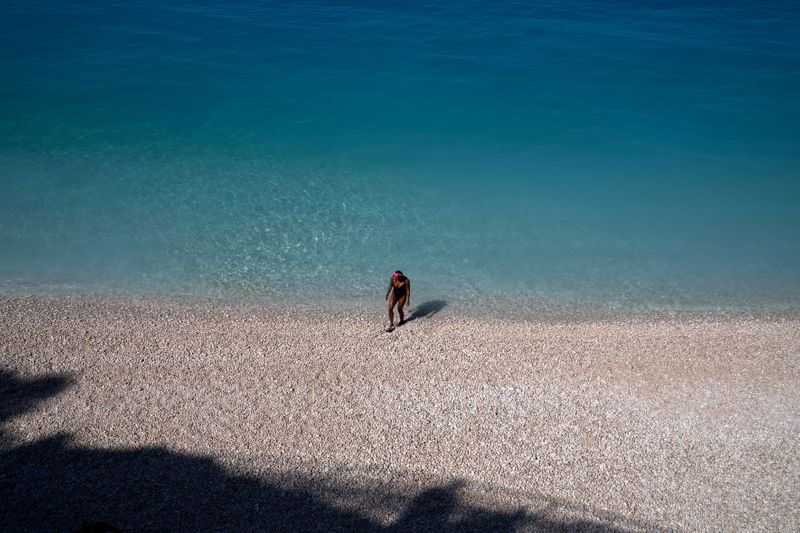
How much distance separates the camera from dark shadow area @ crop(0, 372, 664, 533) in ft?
32.6

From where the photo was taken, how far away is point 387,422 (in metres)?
12.3

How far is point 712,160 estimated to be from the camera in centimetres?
2509

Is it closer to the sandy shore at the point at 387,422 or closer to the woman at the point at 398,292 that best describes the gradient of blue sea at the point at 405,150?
the woman at the point at 398,292

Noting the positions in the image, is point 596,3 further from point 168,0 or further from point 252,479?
point 252,479

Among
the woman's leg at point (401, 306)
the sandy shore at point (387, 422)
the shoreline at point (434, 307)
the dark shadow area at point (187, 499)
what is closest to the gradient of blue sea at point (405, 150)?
the shoreline at point (434, 307)

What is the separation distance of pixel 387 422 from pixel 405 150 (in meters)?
14.9

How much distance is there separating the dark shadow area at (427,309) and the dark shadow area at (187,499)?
242 inches

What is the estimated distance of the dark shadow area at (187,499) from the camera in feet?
32.6

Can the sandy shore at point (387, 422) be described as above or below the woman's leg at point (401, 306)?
below

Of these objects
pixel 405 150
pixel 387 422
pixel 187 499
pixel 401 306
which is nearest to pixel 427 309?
pixel 401 306

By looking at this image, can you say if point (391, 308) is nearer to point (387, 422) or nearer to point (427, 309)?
point (427, 309)

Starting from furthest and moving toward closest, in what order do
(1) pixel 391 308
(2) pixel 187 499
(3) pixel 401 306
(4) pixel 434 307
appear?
(4) pixel 434 307 < (3) pixel 401 306 < (1) pixel 391 308 < (2) pixel 187 499

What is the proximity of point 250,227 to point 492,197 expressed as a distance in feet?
28.6

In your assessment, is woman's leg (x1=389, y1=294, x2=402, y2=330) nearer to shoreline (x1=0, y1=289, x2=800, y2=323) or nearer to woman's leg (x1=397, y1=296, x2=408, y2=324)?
woman's leg (x1=397, y1=296, x2=408, y2=324)
